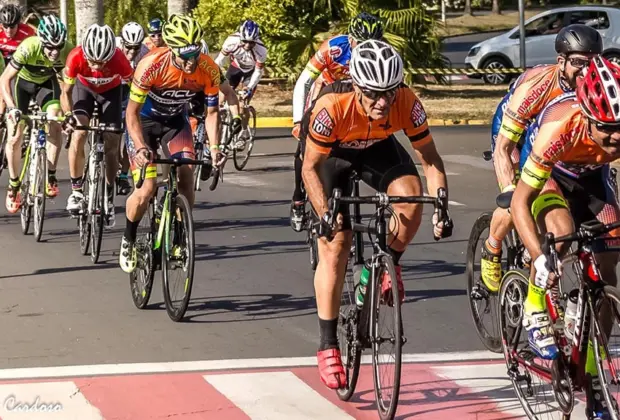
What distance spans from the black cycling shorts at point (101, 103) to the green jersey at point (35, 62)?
58 cm

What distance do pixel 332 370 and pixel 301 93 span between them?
14.8ft

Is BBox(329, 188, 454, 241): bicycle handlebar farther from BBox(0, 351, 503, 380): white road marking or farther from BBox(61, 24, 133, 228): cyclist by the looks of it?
BBox(61, 24, 133, 228): cyclist

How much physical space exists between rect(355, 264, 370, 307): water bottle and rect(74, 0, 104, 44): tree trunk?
18.4 m

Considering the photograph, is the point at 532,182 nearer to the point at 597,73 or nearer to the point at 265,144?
the point at 597,73

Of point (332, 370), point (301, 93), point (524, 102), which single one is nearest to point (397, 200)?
point (332, 370)

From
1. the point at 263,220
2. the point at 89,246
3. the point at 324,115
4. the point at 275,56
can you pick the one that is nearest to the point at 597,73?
the point at 324,115

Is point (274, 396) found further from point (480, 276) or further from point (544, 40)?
point (544, 40)

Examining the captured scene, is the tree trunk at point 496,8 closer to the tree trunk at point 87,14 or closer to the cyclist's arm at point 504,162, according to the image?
the tree trunk at point 87,14

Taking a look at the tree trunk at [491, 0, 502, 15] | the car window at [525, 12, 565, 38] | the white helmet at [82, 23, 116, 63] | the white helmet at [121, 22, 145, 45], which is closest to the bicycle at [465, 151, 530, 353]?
the white helmet at [82, 23, 116, 63]

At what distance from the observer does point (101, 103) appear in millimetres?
12828

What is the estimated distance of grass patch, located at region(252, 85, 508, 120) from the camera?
25.6 metres

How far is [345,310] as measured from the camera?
25.0 ft

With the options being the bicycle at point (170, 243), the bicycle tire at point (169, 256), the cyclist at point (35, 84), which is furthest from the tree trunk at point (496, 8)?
the bicycle tire at point (169, 256)

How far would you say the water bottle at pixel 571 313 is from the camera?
6.32m
